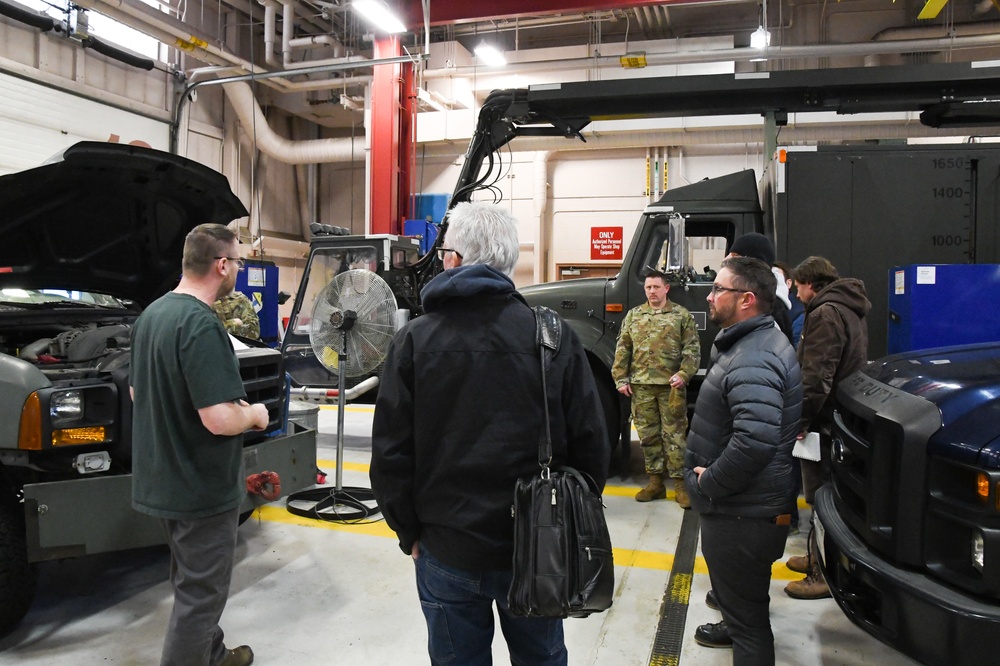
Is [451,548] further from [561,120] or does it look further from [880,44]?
[880,44]

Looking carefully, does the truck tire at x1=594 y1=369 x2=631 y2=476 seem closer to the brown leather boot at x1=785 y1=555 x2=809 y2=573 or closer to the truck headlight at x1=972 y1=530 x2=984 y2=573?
the brown leather boot at x1=785 y1=555 x2=809 y2=573

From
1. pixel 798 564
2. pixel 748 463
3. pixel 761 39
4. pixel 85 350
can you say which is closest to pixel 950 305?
pixel 798 564

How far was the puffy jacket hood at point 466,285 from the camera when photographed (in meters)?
1.64

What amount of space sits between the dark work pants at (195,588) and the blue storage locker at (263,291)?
316 inches

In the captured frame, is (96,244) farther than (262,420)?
Yes

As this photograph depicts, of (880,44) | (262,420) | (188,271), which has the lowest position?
(262,420)

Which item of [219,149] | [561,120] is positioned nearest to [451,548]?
[561,120]

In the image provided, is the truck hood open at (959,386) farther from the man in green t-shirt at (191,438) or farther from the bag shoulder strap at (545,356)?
the man in green t-shirt at (191,438)

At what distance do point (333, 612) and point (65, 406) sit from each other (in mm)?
1524

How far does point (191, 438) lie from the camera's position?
2291 mm

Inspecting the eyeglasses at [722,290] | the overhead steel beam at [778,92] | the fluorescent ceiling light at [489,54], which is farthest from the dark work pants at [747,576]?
the fluorescent ceiling light at [489,54]

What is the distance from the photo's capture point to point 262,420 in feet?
7.75

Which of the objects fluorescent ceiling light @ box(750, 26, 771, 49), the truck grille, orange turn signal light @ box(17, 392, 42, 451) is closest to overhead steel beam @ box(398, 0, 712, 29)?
fluorescent ceiling light @ box(750, 26, 771, 49)

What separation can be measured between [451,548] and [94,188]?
10.2 ft
